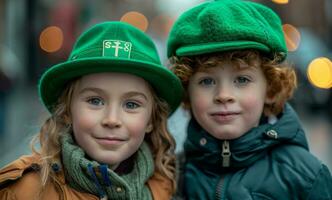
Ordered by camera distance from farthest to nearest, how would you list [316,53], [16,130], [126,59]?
[316,53], [16,130], [126,59]

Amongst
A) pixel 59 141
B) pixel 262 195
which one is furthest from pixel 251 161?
pixel 59 141

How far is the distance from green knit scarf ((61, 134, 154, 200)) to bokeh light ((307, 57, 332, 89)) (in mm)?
10289

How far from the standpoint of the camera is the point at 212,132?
306 centimetres

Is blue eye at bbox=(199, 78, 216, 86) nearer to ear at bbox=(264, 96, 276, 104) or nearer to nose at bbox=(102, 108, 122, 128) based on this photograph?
ear at bbox=(264, 96, 276, 104)

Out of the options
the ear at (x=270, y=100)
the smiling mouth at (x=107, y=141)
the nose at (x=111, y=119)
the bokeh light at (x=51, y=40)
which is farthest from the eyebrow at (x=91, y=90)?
the bokeh light at (x=51, y=40)

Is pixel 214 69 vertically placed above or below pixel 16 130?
above

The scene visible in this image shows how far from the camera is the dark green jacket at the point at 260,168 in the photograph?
2904 millimetres

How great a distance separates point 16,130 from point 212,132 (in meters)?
7.44

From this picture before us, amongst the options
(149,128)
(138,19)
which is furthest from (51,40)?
(149,128)

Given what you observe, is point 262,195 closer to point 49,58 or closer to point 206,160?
point 206,160

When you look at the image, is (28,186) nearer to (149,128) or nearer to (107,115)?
(107,115)

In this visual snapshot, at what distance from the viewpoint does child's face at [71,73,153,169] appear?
9.32ft

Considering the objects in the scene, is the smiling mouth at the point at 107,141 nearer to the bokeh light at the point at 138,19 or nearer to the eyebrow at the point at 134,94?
the eyebrow at the point at 134,94

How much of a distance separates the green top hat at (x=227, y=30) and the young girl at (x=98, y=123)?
19cm
